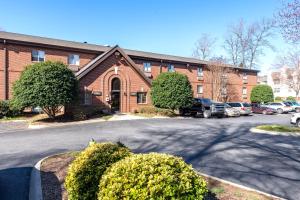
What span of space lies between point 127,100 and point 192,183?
24.9 meters

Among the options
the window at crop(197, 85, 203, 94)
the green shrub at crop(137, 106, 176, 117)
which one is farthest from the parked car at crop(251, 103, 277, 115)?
the green shrub at crop(137, 106, 176, 117)

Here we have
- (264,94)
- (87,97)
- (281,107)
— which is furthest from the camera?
(264,94)

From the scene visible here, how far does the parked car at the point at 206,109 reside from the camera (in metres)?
26.6

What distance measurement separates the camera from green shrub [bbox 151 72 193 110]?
2619cm

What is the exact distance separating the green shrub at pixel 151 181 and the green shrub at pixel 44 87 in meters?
17.6

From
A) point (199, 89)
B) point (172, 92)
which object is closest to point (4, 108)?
point (172, 92)

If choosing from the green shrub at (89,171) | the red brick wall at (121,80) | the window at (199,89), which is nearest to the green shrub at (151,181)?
the green shrub at (89,171)

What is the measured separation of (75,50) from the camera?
2830 cm

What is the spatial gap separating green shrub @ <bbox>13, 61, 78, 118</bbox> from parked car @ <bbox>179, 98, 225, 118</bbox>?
1418cm

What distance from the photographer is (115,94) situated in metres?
27.8

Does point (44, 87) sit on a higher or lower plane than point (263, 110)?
higher

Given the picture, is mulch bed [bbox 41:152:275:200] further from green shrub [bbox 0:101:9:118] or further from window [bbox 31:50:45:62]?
window [bbox 31:50:45:62]

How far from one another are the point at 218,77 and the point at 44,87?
2894 centimetres

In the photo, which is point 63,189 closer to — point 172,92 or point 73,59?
point 172,92
